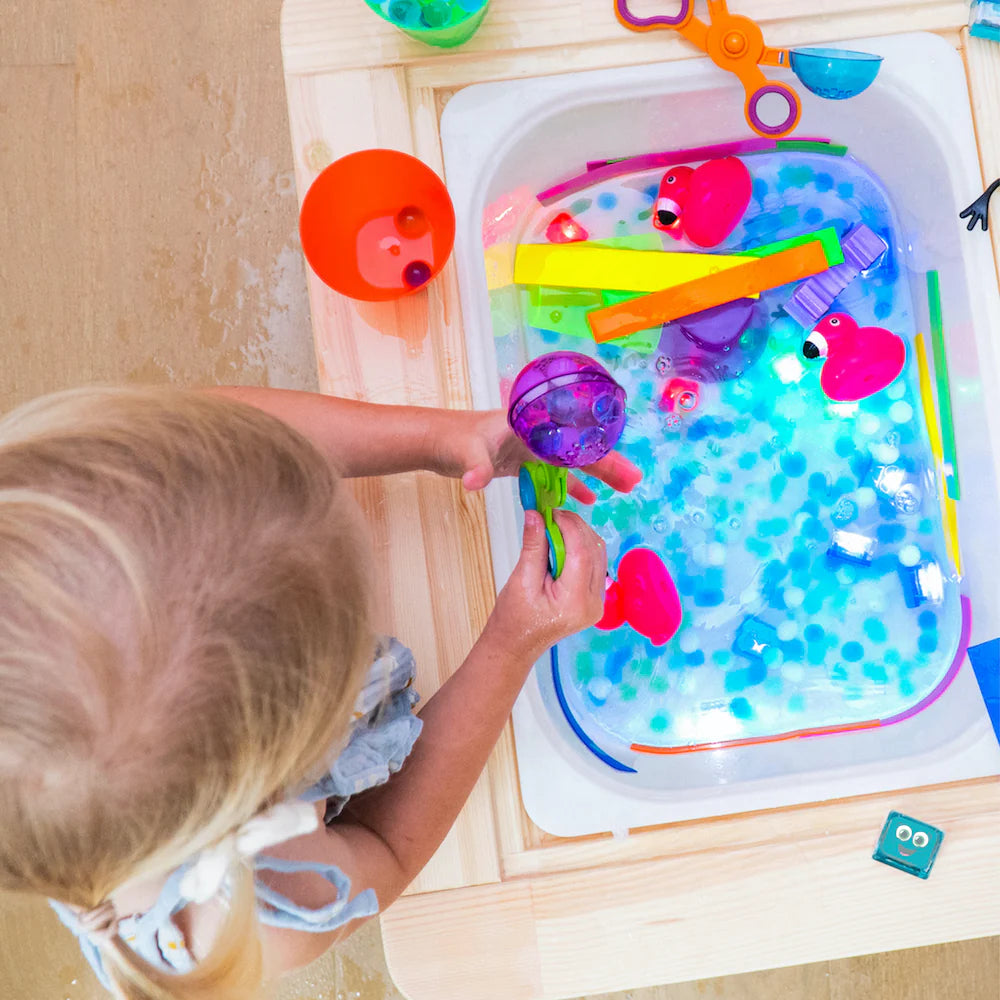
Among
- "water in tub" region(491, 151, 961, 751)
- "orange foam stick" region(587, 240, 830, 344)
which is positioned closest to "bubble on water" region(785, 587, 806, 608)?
"water in tub" region(491, 151, 961, 751)

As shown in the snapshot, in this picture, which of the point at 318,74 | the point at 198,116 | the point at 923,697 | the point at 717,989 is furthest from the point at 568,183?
the point at 717,989

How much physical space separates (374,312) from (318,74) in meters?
0.22

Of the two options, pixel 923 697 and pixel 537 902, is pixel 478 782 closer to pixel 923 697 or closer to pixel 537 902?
pixel 537 902

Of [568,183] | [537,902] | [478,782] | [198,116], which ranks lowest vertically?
[537,902]

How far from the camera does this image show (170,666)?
0.47 meters

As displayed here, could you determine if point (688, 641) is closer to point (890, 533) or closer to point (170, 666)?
point (890, 533)

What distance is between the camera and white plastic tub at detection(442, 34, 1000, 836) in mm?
828

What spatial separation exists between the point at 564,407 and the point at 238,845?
0.38 m

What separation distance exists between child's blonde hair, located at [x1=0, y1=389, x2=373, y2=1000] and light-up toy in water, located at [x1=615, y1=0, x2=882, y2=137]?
0.57 metres

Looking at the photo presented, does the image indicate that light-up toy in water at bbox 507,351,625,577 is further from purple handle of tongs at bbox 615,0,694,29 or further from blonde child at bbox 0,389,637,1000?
purple handle of tongs at bbox 615,0,694,29

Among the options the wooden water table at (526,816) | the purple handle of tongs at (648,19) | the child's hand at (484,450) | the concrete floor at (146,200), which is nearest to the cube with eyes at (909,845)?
the wooden water table at (526,816)

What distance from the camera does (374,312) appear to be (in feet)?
2.73

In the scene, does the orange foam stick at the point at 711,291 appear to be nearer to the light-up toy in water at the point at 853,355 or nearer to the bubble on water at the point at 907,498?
the light-up toy in water at the point at 853,355

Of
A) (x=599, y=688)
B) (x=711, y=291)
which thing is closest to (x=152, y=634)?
(x=599, y=688)
